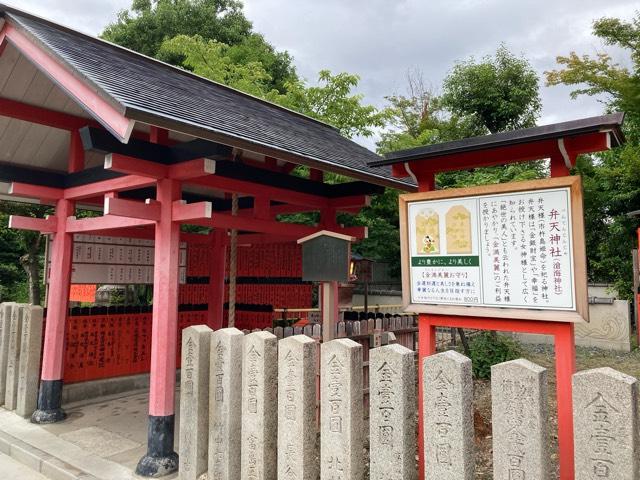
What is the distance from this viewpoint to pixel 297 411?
11.9 feet

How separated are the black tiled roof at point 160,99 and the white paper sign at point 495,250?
1086 mm

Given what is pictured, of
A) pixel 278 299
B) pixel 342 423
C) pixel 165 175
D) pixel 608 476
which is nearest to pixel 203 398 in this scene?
pixel 342 423

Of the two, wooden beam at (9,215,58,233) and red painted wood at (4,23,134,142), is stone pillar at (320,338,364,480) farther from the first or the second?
wooden beam at (9,215,58,233)

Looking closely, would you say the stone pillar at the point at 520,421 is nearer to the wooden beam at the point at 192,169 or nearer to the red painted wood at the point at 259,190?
the wooden beam at the point at 192,169

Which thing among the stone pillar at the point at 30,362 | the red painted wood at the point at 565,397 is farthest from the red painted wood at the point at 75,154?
the red painted wood at the point at 565,397

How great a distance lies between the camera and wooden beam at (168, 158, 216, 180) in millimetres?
4727

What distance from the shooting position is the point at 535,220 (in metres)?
3.56

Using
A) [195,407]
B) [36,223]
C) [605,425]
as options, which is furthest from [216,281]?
[605,425]

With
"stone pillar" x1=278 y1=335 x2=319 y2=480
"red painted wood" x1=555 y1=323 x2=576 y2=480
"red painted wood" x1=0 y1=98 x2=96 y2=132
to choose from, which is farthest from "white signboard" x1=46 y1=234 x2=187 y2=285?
"red painted wood" x1=555 y1=323 x2=576 y2=480

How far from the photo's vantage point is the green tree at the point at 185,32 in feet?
68.4

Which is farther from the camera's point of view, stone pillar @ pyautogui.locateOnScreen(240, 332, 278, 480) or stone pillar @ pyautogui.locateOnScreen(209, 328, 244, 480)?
stone pillar @ pyautogui.locateOnScreen(209, 328, 244, 480)

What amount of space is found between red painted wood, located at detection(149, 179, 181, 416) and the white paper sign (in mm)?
2608

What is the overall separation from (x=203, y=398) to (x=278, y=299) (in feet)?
17.3

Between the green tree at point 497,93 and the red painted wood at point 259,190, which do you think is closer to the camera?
the red painted wood at point 259,190
